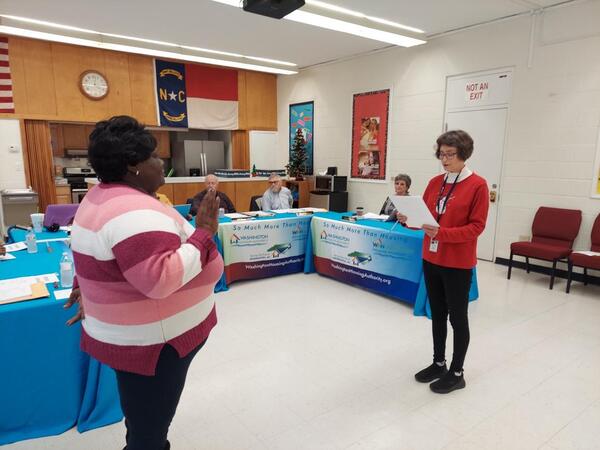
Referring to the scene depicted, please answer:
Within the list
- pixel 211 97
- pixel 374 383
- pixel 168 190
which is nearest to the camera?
pixel 374 383

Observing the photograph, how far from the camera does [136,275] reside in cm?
103

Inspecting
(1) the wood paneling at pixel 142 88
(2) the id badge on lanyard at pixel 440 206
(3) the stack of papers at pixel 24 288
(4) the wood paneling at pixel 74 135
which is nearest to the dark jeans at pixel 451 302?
(2) the id badge on lanyard at pixel 440 206

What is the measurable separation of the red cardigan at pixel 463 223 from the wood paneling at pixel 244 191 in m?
6.03

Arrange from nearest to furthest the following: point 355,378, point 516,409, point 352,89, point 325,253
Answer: point 516,409 → point 355,378 → point 325,253 → point 352,89

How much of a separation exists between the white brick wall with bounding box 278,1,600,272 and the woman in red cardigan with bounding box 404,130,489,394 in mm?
3373

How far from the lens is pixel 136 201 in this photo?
3.56ft

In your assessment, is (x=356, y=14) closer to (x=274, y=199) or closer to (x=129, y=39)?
(x=274, y=199)

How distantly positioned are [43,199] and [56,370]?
6175 mm

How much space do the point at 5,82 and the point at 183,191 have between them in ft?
10.6

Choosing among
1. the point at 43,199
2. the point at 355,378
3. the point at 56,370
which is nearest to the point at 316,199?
the point at 43,199

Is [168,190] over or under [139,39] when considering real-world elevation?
under

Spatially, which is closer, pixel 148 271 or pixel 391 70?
pixel 148 271

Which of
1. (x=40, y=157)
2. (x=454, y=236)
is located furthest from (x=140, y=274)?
(x=40, y=157)

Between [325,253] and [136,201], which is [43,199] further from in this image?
[136,201]
